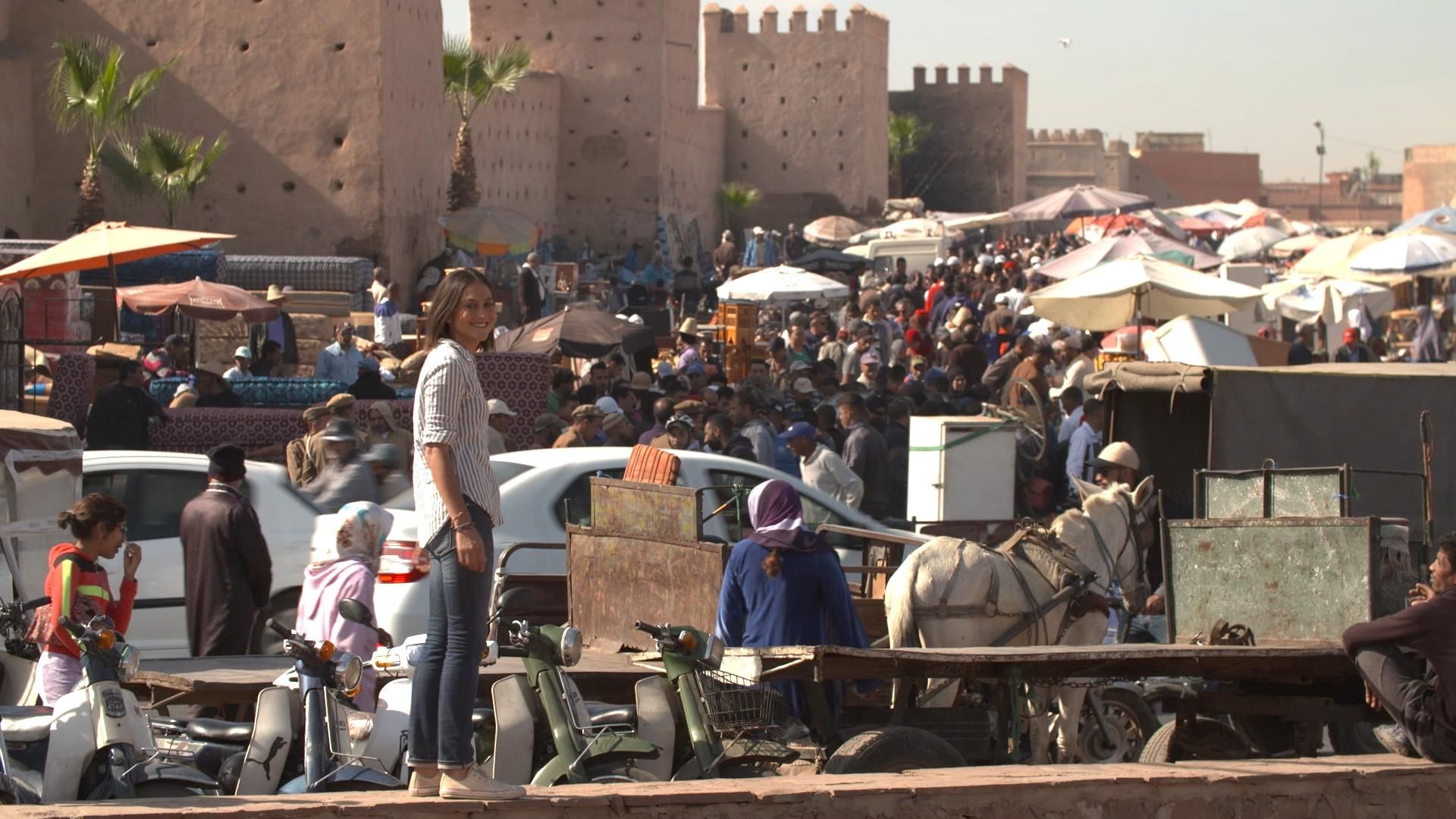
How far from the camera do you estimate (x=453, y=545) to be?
4.56 metres

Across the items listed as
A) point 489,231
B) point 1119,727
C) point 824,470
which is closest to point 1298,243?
point 489,231

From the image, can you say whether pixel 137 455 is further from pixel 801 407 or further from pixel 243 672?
pixel 801 407

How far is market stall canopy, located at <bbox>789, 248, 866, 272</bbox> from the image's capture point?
28.5 meters

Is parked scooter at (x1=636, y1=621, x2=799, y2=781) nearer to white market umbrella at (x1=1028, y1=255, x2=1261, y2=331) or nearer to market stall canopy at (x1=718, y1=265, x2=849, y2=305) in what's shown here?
white market umbrella at (x1=1028, y1=255, x2=1261, y2=331)

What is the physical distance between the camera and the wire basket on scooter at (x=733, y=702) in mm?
5723

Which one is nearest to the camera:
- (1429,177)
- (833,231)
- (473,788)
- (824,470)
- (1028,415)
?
(473,788)

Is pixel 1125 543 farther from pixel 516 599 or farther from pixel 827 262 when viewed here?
pixel 827 262

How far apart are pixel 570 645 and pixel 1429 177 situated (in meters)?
71.9

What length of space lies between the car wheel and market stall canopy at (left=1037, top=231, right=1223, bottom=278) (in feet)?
35.4

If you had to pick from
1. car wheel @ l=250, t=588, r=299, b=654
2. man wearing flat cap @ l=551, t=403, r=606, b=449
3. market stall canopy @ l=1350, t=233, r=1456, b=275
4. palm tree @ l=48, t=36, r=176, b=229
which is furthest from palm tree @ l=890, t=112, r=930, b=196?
car wheel @ l=250, t=588, r=299, b=654

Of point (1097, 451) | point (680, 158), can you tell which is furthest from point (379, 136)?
point (680, 158)

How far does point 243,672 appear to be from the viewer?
6199 mm

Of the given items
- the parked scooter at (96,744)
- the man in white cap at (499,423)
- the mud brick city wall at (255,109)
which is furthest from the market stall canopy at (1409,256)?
the parked scooter at (96,744)

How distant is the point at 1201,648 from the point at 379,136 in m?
16.0
